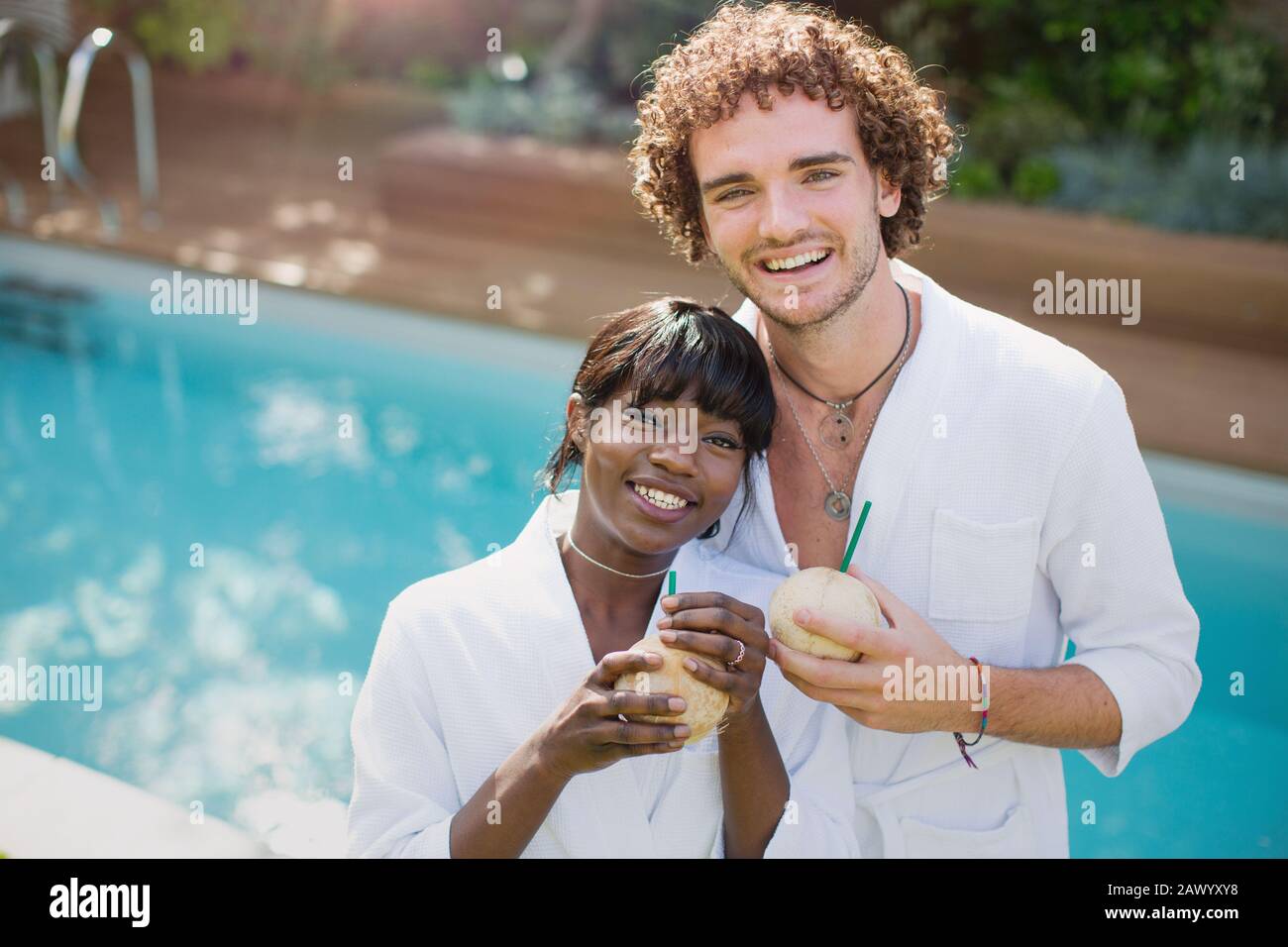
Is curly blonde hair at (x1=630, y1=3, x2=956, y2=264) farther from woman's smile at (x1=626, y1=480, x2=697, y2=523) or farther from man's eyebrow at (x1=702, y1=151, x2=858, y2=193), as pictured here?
woman's smile at (x1=626, y1=480, x2=697, y2=523)

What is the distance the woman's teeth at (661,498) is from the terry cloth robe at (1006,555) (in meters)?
0.35

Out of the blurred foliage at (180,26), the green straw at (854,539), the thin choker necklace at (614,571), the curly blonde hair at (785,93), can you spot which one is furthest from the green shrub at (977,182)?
the blurred foliage at (180,26)

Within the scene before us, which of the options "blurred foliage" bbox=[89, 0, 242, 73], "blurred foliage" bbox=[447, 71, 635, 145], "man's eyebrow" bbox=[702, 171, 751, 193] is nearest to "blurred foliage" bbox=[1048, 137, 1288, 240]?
"blurred foliage" bbox=[447, 71, 635, 145]

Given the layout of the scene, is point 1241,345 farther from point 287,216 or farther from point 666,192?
point 287,216

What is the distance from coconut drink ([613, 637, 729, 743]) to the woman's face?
29 centimetres

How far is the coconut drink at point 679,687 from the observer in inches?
70.1

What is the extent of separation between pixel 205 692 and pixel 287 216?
156 inches

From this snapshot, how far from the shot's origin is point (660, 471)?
2043 mm

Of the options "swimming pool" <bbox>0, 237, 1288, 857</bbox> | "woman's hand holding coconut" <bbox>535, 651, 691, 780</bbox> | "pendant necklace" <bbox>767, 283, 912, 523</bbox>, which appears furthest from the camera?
"swimming pool" <bbox>0, 237, 1288, 857</bbox>

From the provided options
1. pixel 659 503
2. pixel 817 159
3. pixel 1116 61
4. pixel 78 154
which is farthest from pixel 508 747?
pixel 78 154

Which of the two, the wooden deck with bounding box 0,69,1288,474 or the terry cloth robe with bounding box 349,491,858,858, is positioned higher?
the wooden deck with bounding box 0,69,1288,474

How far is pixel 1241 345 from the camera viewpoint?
5.83 m

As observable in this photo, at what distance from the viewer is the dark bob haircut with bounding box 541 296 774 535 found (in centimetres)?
210

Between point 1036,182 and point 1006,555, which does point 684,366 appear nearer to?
point 1006,555
